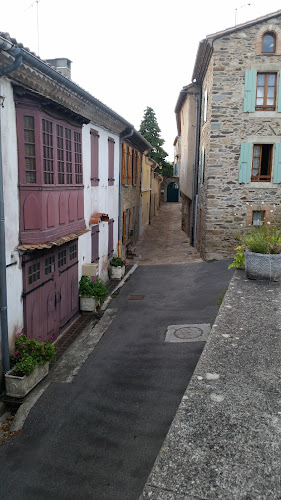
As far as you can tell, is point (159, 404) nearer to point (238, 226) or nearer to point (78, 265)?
point (78, 265)

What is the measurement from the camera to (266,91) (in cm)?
1536

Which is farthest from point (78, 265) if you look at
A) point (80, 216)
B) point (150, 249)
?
point (150, 249)

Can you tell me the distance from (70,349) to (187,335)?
105 inches

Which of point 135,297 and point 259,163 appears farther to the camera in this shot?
point 259,163

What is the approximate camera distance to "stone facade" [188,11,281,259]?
1496 centimetres

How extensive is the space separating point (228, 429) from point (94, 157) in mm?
9853

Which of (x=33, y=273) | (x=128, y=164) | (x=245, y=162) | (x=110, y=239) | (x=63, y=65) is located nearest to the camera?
(x=33, y=273)

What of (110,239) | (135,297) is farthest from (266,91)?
(135,297)

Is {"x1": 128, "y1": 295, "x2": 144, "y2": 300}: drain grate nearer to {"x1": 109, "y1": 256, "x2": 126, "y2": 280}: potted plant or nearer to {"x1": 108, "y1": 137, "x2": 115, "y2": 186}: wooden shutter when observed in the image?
{"x1": 109, "y1": 256, "x2": 126, "y2": 280}: potted plant

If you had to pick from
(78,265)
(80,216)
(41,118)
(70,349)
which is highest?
(41,118)

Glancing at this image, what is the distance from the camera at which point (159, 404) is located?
249 inches

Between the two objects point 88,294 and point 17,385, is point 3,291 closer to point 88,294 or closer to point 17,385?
point 17,385

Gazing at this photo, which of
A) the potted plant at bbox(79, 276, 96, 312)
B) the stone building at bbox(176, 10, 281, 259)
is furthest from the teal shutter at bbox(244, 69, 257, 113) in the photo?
the potted plant at bbox(79, 276, 96, 312)

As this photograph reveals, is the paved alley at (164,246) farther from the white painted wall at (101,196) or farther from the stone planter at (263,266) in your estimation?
the stone planter at (263,266)
